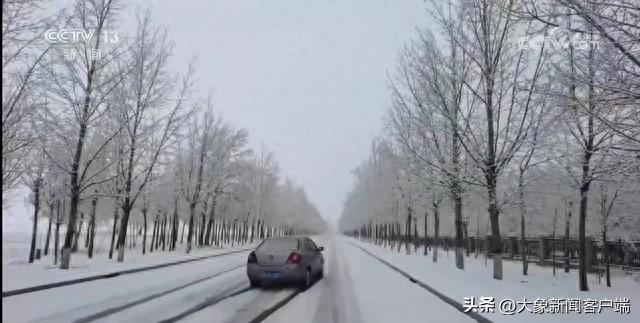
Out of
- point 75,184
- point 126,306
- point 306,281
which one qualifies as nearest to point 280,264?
point 306,281

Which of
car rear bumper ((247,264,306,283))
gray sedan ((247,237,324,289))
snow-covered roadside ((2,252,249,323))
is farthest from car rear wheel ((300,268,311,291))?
snow-covered roadside ((2,252,249,323))

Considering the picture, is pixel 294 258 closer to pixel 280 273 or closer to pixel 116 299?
pixel 280 273

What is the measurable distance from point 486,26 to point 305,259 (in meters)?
10.0

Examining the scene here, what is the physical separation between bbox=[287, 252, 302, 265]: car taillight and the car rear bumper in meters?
0.14

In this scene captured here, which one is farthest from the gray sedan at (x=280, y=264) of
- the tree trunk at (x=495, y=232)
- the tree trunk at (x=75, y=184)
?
the tree trunk at (x=75, y=184)

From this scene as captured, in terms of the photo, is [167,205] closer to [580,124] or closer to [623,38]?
[580,124]

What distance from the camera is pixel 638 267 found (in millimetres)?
18766

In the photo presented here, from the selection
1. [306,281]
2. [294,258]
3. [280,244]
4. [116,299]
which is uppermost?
[280,244]

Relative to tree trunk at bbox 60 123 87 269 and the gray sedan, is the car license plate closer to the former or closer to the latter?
the gray sedan

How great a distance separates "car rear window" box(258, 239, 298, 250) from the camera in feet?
45.1

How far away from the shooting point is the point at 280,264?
1306cm

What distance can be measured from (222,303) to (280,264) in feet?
10.2

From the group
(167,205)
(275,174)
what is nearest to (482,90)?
(167,205)

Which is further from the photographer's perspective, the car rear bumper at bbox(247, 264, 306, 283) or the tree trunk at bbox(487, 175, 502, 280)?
the tree trunk at bbox(487, 175, 502, 280)
